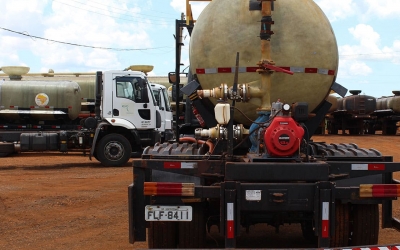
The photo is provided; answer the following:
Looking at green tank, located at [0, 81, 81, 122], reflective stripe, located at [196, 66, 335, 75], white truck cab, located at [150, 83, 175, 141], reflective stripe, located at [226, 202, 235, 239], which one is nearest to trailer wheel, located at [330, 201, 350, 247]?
reflective stripe, located at [226, 202, 235, 239]

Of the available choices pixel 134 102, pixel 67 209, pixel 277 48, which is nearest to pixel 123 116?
pixel 134 102

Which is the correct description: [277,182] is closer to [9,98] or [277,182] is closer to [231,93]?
[231,93]

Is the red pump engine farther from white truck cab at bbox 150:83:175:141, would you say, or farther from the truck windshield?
white truck cab at bbox 150:83:175:141

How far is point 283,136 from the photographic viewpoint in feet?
16.7

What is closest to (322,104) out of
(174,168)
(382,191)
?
(382,191)

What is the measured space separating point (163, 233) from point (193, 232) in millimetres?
309

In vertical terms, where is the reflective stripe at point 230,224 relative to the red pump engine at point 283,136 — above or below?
below

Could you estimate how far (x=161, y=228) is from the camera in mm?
5582

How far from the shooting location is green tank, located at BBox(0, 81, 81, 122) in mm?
18016

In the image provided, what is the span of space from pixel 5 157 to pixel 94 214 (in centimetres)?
1092

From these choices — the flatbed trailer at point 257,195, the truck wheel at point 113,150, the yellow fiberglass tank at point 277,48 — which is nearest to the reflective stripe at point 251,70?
the yellow fiberglass tank at point 277,48

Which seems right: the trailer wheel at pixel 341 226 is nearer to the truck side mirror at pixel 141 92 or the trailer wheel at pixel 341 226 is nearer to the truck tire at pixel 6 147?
the truck side mirror at pixel 141 92

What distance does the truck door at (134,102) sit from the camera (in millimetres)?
14734

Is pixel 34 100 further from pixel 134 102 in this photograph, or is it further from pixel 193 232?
pixel 193 232
